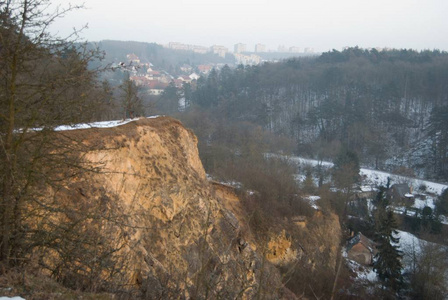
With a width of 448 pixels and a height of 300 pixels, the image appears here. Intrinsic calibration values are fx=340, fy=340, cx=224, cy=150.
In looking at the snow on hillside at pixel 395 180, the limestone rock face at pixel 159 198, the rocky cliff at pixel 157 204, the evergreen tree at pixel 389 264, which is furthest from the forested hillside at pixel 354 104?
the rocky cliff at pixel 157 204

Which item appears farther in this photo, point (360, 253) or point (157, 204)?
point (360, 253)

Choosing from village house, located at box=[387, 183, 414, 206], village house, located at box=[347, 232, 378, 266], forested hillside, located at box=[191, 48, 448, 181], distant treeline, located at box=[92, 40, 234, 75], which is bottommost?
village house, located at box=[347, 232, 378, 266]

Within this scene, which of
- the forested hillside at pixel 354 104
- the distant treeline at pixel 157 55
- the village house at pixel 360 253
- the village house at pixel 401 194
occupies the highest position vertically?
the distant treeline at pixel 157 55

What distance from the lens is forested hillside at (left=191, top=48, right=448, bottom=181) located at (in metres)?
49.6

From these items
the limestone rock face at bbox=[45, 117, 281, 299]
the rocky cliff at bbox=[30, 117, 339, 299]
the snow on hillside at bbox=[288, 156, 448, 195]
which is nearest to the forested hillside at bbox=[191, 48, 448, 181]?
the snow on hillside at bbox=[288, 156, 448, 195]

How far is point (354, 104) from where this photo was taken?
195ft

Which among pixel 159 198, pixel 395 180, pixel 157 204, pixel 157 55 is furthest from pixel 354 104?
pixel 157 55

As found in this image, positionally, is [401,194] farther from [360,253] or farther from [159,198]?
[159,198]

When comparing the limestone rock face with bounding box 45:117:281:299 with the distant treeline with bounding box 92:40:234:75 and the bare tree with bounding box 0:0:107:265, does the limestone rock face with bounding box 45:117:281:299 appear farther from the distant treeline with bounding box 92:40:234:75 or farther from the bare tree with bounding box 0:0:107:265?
the distant treeline with bounding box 92:40:234:75

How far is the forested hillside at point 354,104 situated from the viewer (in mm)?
49562

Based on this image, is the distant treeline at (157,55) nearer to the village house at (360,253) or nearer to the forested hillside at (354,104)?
A: the forested hillside at (354,104)

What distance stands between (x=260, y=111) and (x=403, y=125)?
78.8 ft

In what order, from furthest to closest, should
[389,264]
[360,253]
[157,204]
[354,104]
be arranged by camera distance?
[354,104] < [360,253] < [389,264] < [157,204]

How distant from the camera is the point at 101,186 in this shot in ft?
29.0
